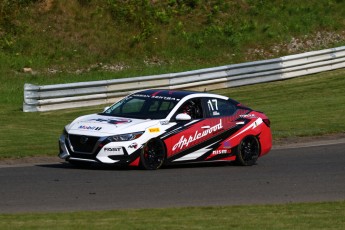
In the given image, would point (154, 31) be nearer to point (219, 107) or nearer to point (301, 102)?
point (301, 102)

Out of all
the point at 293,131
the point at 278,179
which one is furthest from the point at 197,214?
the point at 293,131

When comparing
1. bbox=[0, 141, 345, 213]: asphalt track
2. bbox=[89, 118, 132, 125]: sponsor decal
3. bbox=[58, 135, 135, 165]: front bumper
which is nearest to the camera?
bbox=[0, 141, 345, 213]: asphalt track

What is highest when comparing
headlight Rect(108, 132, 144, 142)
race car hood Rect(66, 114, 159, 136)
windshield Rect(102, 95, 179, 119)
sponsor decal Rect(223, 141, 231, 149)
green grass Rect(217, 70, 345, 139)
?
windshield Rect(102, 95, 179, 119)

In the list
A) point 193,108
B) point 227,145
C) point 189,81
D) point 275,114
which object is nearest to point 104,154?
point 193,108

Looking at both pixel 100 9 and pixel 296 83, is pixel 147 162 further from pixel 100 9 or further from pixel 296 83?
pixel 100 9

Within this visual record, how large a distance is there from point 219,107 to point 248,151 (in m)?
0.93

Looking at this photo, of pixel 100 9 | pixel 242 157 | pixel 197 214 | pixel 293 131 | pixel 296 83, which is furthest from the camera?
pixel 100 9

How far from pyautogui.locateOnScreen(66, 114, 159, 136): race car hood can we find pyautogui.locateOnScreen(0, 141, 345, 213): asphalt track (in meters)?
0.63

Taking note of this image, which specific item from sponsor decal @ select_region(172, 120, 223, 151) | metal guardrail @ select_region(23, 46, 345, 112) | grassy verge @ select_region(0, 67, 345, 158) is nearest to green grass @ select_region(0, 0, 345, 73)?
metal guardrail @ select_region(23, 46, 345, 112)

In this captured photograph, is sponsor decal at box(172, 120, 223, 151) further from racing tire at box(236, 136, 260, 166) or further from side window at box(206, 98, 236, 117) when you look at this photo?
racing tire at box(236, 136, 260, 166)

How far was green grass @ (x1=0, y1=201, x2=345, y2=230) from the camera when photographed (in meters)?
10.1

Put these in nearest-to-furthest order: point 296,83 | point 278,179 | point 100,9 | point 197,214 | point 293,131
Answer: point 197,214
point 278,179
point 293,131
point 296,83
point 100,9

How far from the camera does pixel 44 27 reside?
100 ft

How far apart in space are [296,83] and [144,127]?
592 inches
